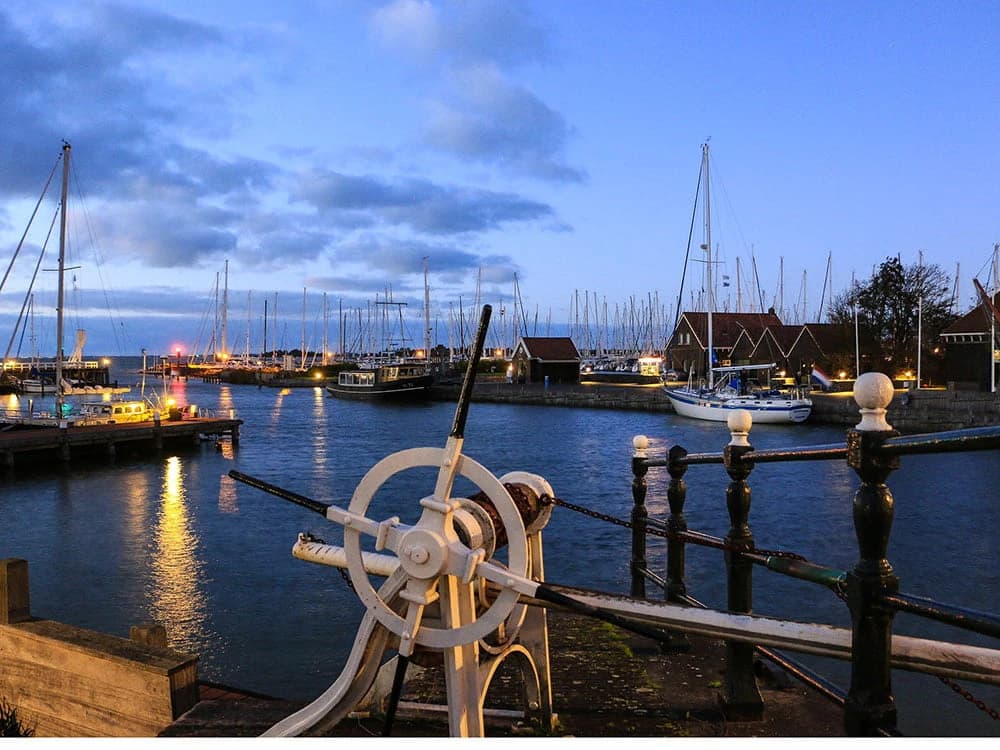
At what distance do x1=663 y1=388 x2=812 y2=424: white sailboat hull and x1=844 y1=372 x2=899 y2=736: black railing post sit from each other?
43671 millimetres

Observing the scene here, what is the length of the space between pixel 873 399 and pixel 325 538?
62.3 ft

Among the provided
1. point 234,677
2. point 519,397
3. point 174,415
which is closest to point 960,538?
point 234,677

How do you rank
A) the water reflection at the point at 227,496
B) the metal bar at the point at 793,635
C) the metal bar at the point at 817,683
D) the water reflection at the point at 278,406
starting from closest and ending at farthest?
the metal bar at the point at 793,635 < the metal bar at the point at 817,683 < the water reflection at the point at 227,496 < the water reflection at the point at 278,406

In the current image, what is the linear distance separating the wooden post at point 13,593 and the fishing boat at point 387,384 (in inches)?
2941

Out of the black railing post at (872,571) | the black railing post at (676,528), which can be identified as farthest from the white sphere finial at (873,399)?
the black railing post at (676,528)

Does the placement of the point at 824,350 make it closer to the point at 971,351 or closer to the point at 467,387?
the point at 971,351

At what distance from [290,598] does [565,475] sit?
64.3 feet

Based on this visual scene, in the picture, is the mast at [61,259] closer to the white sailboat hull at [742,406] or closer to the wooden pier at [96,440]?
the wooden pier at [96,440]

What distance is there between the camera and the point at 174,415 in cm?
4538

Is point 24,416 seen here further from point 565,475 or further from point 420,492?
point 565,475

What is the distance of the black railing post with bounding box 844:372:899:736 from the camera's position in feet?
9.16

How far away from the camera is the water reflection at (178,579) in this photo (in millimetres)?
13320

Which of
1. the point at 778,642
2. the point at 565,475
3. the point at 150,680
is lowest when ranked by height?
the point at 565,475

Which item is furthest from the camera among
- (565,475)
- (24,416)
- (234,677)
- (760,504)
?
(24,416)
